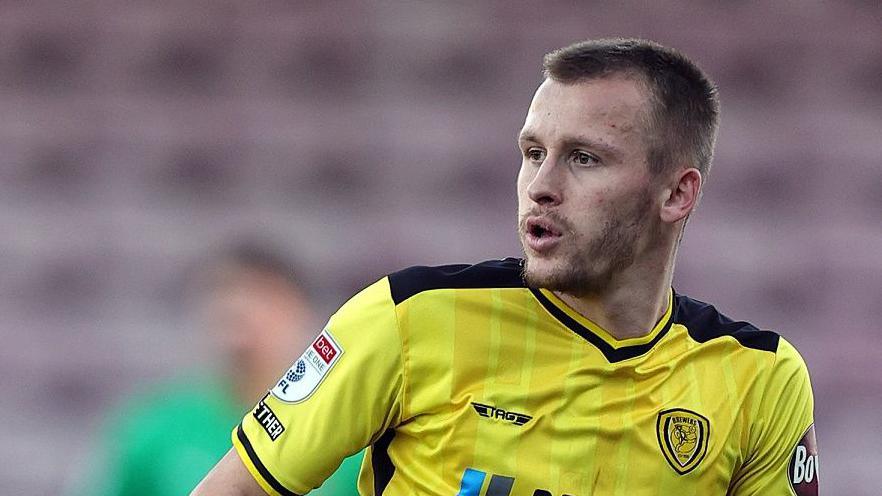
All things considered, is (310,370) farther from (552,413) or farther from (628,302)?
(628,302)

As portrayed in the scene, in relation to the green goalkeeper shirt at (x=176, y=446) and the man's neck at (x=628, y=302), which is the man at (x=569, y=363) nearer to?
the man's neck at (x=628, y=302)

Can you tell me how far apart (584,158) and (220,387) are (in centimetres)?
167

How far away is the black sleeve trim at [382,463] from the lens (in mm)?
2369

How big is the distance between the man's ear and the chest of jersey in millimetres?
248

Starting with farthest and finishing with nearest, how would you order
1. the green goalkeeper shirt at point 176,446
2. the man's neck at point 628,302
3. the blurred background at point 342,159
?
the blurred background at point 342,159, the green goalkeeper shirt at point 176,446, the man's neck at point 628,302

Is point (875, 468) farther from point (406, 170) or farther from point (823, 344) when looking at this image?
point (406, 170)

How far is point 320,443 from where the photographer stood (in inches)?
89.2

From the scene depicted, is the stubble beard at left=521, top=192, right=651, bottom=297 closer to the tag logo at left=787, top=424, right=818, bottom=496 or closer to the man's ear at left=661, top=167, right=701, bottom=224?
the man's ear at left=661, top=167, right=701, bottom=224

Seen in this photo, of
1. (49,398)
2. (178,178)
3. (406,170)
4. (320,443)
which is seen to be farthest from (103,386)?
(320,443)

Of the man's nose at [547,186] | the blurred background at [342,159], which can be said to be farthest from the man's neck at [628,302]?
the blurred background at [342,159]

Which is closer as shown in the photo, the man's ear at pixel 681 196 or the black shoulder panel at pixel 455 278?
the black shoulder panel at pixel 455 278

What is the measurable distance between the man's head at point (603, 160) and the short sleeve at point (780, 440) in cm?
35

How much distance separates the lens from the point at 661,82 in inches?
95.3

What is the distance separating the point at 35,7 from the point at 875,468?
417 cm
